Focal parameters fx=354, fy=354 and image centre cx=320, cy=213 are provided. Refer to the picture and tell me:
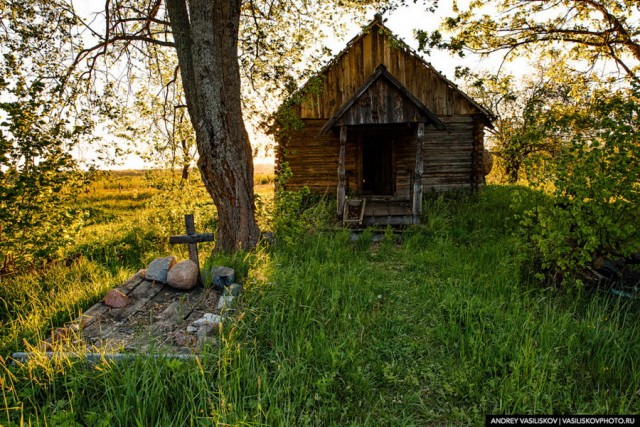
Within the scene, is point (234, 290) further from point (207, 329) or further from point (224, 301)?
point (207, 329)

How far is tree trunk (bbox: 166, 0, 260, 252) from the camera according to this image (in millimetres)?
5406

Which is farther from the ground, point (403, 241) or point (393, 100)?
point (393, 100)

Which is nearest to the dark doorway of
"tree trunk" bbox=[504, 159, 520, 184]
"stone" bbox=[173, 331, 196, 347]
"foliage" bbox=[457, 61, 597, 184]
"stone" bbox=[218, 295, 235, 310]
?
"foliage" bbox=[457, 61, 597, 184]

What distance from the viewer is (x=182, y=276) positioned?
4742 mm

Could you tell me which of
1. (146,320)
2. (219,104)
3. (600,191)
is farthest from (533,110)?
(146,320)

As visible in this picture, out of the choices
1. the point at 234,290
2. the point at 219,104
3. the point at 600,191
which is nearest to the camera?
the point at 600,191

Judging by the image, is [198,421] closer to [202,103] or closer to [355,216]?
[202,103]

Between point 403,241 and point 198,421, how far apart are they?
240 inches

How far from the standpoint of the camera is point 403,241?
791 centimetres

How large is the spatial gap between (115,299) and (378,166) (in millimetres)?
11942

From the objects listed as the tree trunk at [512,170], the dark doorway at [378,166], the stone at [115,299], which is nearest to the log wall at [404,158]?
the dark doorway at [378,166]

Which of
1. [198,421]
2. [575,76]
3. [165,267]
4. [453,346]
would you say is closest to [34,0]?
[165,267]

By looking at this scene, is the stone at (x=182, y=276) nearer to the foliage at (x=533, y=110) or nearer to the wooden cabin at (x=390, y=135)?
the foliage at (x=533, y=110)

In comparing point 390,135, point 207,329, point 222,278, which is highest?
point 390,135
